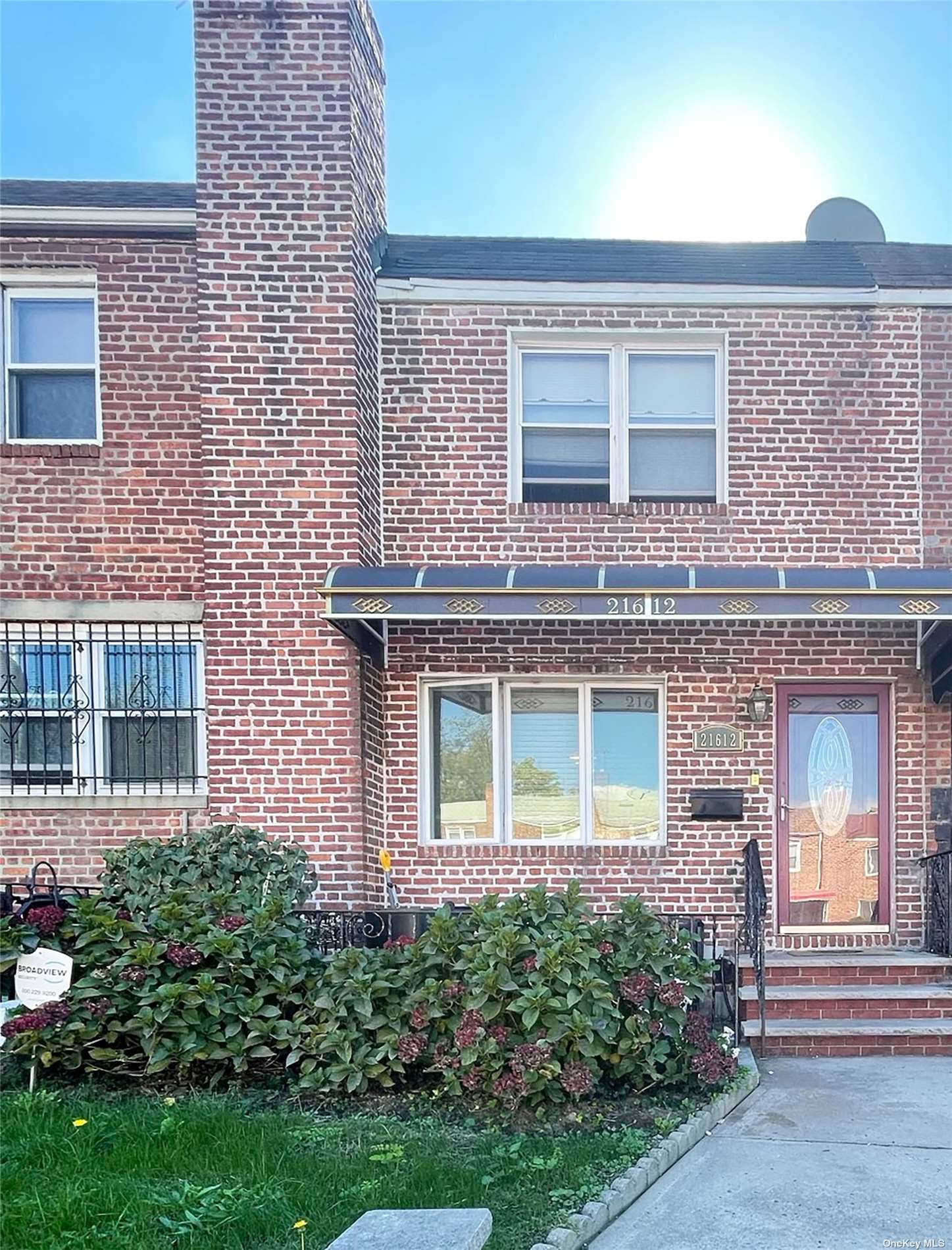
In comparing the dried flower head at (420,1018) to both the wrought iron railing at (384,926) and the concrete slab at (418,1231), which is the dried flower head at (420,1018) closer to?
the wrought iron railing at (384,926)

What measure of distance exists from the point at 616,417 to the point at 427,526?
1963mm

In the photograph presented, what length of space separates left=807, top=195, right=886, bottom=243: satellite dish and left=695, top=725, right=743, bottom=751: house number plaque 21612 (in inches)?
251

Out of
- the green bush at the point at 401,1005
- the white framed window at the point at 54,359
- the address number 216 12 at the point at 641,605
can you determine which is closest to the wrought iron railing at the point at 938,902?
the green bush at the point at 401,1005

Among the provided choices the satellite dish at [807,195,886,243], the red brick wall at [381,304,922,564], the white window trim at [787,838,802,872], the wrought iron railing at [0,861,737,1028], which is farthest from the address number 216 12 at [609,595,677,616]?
the satellite dish at [807,195,886,243]

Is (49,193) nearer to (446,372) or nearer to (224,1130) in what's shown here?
(446,372)

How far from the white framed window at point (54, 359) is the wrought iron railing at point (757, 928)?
6.36 metres

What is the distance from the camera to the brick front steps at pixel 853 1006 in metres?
5.95

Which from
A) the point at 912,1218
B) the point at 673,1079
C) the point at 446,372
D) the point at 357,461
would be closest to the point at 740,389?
the point at 446,372

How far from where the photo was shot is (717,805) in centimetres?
735

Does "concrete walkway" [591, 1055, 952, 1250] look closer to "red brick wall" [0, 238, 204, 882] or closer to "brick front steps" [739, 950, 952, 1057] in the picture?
"brick front steps" [739, 950, 952, 1057]

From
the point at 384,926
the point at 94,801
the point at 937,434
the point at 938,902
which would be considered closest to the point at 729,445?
the point at 937,434

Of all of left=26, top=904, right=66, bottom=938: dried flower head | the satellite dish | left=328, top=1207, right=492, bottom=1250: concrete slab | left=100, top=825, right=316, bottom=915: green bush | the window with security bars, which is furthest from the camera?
the satellite dish

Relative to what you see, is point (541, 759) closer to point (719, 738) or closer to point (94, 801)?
point (719, 738)

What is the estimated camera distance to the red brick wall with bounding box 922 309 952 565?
7590 mm
